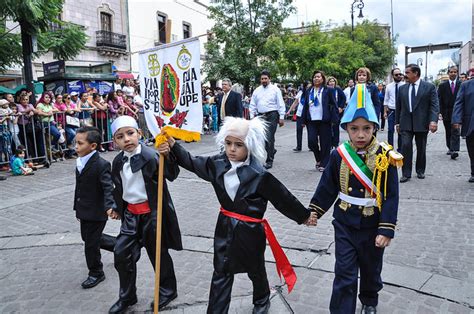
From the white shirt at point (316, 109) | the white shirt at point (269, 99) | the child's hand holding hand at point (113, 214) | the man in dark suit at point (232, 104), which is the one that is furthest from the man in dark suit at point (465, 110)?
the child's hand holding hand at point (113, 214)

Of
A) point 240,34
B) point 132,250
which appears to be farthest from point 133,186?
point 240,34

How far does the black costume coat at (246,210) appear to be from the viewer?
2828 mm

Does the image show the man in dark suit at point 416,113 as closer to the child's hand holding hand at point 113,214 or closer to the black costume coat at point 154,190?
the black costume coat at point 154,190

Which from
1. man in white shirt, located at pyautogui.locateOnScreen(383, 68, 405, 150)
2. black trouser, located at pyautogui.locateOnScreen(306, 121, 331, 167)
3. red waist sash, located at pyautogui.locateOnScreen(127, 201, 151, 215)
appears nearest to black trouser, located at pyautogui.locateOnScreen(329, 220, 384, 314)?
red waist sash, located at pyautogui.locateOnScreen(127, 201, 151, 215)

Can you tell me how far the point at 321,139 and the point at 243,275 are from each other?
4.83 metres

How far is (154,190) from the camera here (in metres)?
3.24

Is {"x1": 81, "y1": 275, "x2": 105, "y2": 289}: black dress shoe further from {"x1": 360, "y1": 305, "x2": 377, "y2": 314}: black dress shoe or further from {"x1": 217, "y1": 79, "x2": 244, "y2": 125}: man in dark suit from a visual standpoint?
{"x1": 217, "y1": 79, "x2": 244, "y2": 125}: man in dark suit

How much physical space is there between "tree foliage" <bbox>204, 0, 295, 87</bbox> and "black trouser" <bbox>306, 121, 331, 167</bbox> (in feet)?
44.1

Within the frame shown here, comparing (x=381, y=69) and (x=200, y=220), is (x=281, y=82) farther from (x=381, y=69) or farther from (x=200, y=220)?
(x=200, y=220)

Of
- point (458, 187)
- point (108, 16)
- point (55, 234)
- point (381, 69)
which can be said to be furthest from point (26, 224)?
point (381, 69)

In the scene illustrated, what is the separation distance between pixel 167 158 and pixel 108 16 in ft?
91.5

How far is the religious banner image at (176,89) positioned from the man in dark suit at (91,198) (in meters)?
0.82

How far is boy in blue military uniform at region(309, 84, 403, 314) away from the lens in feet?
9.04

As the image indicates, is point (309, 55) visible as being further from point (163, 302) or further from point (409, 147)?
point (163, 302)
